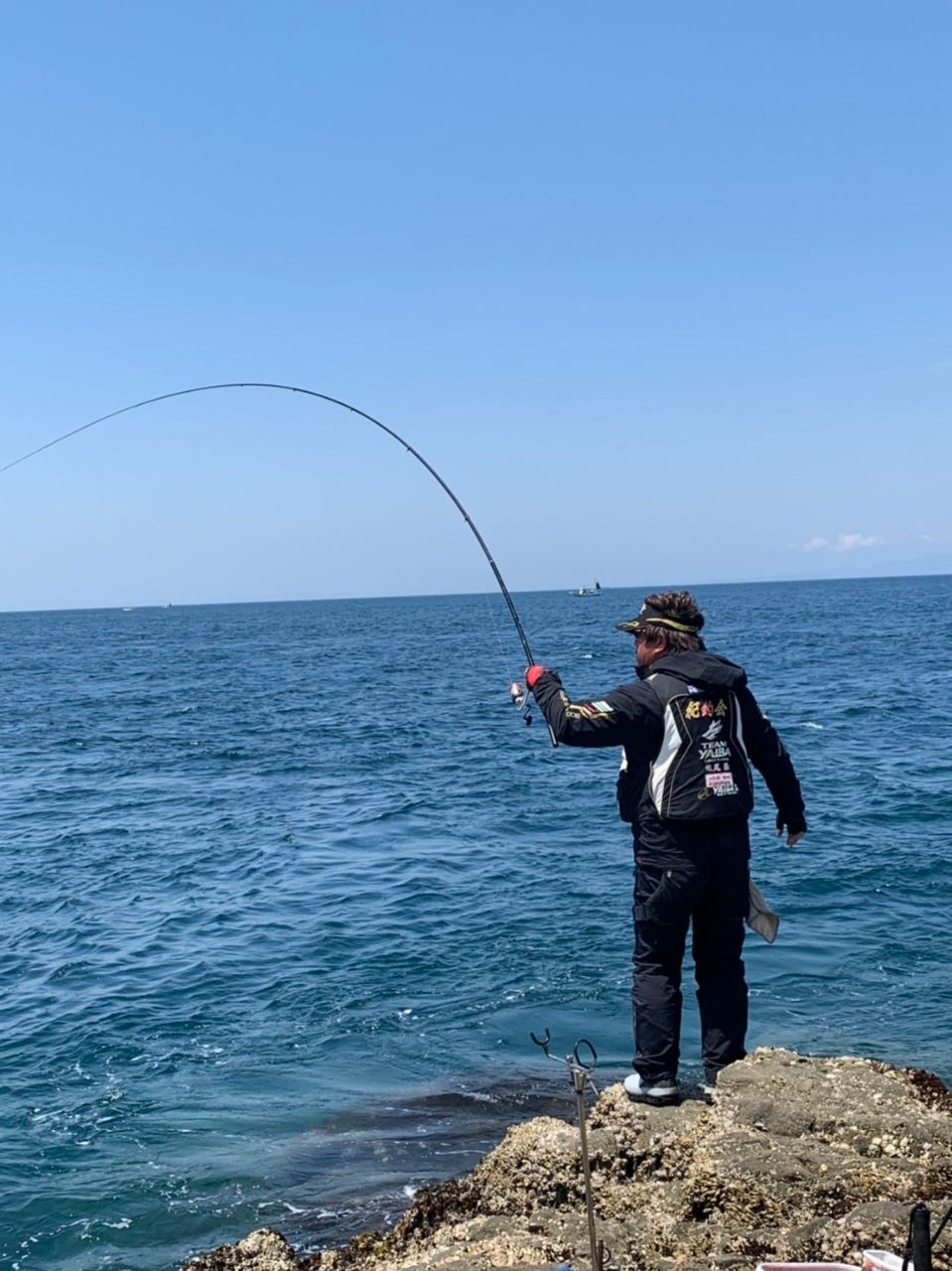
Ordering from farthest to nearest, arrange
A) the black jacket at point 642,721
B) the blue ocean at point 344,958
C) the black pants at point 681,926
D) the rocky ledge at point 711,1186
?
1. the blue ocean at point 344,958
2. the black pants at point 681,926
3. the black jacket at point 642,721
4. the rocky ledge at point 711,1186

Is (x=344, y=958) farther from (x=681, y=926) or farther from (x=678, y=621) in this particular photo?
(x=678, y=621)

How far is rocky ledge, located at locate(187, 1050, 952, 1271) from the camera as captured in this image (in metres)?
4.22

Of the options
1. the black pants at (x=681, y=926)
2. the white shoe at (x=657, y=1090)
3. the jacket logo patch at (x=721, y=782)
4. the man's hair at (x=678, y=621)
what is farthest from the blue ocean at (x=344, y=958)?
the man's hair at (x=678, y=621)

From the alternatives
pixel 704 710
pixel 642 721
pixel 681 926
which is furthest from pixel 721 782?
pixel 681 926

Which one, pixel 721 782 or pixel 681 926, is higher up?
pixel 721 782

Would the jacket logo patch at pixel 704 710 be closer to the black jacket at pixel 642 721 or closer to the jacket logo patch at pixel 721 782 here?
the black jacket at pixel 642 721

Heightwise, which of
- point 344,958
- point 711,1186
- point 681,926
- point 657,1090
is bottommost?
point 344,958

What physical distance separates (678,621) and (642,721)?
59 centimetres

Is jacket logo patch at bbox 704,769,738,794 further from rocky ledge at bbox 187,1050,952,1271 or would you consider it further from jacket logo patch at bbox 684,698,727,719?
rocky ledge at bbox 187,1050,952,1271

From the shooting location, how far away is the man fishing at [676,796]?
15.9 ft

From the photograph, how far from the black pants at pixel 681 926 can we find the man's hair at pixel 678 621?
0.82 metres

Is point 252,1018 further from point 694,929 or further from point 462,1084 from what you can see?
point 694,929

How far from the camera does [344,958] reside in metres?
11.9

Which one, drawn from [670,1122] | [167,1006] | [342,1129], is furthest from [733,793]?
[167,1006]
